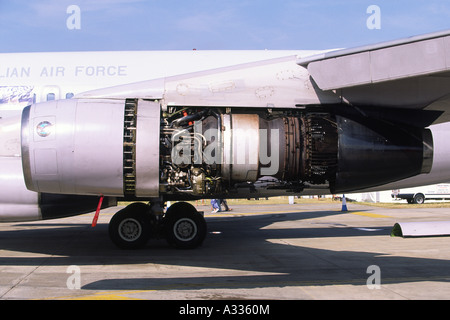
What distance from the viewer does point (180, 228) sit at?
415 inches

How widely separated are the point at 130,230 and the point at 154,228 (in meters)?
0.55

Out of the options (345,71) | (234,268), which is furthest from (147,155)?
(345,71)

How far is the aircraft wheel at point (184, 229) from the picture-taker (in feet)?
34.3

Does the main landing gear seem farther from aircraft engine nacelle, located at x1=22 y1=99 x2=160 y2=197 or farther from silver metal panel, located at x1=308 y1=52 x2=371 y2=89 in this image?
silver metal panel, located at x1=308 y1=52 x2=371 y2=89

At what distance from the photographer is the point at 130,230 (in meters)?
10.5

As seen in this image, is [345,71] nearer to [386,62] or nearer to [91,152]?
[386,62]

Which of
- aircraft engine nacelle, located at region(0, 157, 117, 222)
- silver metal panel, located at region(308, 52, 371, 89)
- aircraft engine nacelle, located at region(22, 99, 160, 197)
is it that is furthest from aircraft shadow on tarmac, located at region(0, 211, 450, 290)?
silver metal panel, located at region(308, 52, 371, 89)

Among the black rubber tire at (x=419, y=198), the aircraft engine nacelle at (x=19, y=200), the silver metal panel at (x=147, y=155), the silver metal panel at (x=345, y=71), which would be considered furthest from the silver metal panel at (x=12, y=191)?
the black rubber tire at (x=419, y=198)

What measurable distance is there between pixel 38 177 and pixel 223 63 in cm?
586

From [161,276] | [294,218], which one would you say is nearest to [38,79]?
[161,276]

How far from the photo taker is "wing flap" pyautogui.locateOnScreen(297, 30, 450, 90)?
6.11m

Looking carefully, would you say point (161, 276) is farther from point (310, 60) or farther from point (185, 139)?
point (310, 60)

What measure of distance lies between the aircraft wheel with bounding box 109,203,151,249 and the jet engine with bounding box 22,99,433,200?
11.8 ft

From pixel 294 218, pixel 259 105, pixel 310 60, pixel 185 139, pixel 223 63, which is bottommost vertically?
pixel 294 218
